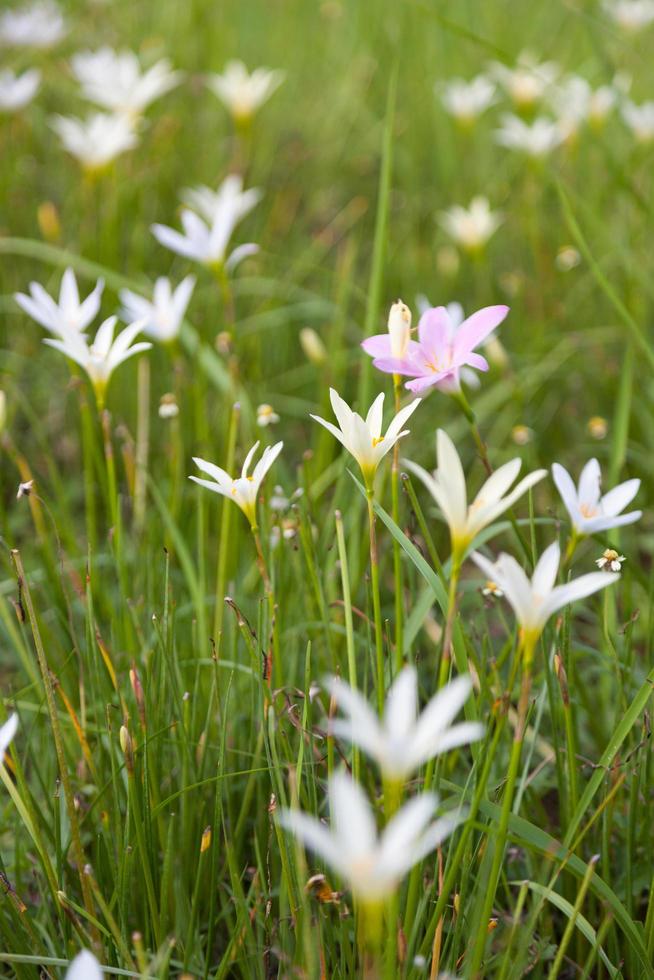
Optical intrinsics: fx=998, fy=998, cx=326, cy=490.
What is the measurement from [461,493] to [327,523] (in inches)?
31.1

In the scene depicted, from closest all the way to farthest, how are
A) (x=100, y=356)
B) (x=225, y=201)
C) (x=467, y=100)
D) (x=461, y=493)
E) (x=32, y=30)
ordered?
(x=461, y=493) < (x=100, y=356) < (x=225, y=201) < (x=467, y=100) < (x=32, y=30)

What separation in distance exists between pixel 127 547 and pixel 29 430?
61cm

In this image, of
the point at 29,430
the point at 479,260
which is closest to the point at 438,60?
the point at 479,260

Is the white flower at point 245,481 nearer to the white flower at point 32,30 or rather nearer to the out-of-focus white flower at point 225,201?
the out-of-focus white flower at point 225,201

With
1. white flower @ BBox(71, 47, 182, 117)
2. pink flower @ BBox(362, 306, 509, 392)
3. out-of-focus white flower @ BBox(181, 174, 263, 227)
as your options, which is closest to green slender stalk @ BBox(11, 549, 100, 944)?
pink flower @ BBox(362, 306, 509, 392)

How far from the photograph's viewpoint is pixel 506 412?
2.27m

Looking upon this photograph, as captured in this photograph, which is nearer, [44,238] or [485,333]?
[485,333]

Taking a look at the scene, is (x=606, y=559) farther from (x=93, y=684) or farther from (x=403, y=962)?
(x=93, y=684)

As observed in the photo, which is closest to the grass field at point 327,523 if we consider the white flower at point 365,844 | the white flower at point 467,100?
the white flower at point 365,844

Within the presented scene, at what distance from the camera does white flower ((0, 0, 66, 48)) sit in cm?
330

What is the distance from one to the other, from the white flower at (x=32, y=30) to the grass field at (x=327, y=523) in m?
0.04

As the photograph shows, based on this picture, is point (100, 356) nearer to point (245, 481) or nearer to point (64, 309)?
point (64, 309)

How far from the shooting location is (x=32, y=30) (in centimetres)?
331

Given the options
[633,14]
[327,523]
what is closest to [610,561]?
[327,523]
